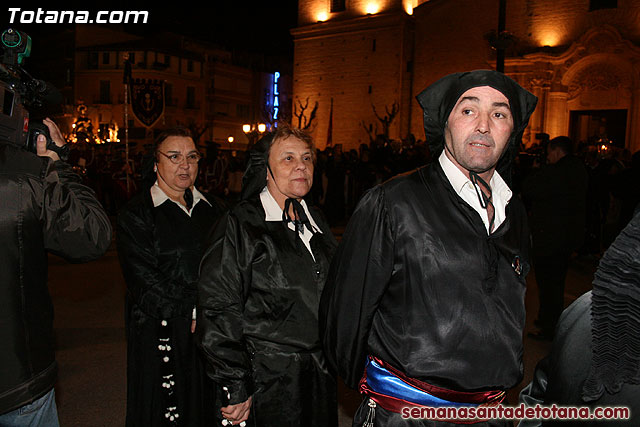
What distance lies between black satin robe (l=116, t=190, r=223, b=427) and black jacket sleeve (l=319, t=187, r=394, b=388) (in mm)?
1582

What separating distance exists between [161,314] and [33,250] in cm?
153

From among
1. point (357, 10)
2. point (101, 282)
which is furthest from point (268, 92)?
point (101, 282)

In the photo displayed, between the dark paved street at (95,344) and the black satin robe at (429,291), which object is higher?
the black satin robe at (429,291)

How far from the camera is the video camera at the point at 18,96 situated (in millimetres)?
2131

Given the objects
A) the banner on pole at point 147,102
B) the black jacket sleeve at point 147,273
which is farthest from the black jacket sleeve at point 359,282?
the banner on pole at point 147,102

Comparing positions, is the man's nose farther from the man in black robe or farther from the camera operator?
the camera operator

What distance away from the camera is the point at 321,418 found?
298 centimetres

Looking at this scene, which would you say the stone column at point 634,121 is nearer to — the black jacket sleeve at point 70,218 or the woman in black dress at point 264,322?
the woman in black dress at point 264,322

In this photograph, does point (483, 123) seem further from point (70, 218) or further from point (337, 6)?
point (337, 6)

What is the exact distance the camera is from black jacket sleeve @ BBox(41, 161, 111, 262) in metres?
2.28

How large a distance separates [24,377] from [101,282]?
752cm

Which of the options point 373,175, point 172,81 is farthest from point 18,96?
point 172,81

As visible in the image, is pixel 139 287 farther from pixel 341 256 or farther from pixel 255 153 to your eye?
pixel 341 256

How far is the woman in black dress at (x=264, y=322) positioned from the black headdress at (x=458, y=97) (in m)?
1.01
